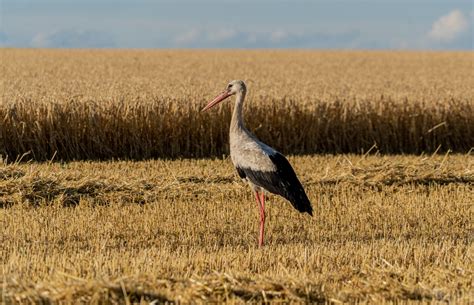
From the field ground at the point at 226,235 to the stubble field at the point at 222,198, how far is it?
0.03 meters

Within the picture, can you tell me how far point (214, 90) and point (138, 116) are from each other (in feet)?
14.7

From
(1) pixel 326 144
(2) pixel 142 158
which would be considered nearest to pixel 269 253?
(2) pixel 142 158

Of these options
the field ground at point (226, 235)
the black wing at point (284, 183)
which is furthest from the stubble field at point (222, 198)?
the black wing at point (284, 183)

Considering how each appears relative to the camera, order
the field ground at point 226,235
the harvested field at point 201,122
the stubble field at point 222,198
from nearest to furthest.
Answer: the field ground at point 226,235, the stubble field at point 222,198, the harvested field at point 201,122

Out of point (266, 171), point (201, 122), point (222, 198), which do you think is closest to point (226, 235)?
point (266, 171)

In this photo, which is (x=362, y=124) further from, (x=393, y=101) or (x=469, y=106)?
(x=469, y=106)

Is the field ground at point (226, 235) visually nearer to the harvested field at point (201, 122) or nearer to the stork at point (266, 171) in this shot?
the stork at point (266, 171)

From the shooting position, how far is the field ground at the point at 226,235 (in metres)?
7.52

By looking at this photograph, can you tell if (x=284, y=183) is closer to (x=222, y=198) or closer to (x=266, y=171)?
(x=266, y=171)

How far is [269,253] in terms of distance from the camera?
9609 mm

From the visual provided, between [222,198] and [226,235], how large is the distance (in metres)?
2.37

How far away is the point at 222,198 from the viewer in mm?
13570

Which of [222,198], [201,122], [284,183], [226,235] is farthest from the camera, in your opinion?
[201,122]

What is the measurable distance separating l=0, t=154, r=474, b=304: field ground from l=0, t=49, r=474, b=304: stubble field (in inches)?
1.2
